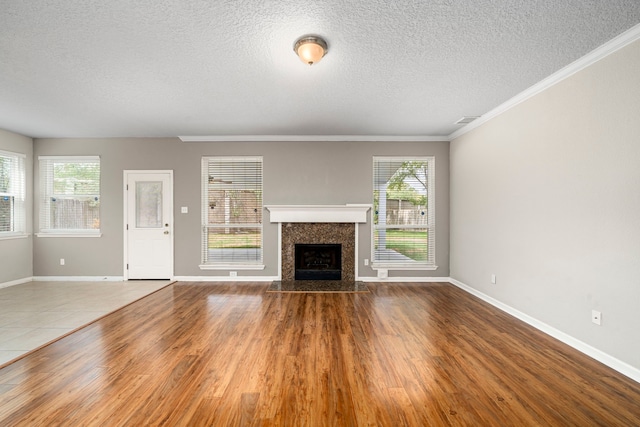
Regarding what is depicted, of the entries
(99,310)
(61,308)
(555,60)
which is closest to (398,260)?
(555,60)

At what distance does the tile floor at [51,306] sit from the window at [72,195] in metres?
1.05

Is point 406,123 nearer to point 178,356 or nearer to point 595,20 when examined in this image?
point 595,20

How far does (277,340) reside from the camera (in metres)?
2.71

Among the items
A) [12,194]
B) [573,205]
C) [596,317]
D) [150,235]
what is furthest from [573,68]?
[12,194]

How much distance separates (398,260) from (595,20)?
388 cm

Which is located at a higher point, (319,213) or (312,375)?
(319,213)

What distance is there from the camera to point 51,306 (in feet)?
12.0

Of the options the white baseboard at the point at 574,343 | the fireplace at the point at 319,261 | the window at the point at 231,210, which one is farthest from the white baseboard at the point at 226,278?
the white baseboard at the point at 574,343

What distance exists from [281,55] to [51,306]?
14.0 ft

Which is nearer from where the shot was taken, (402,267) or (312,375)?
(312,375)

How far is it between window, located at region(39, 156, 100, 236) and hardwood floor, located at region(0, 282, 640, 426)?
276 cm

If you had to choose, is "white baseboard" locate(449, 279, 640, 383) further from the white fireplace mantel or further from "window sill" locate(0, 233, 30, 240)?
"window sill" locate(0, 233, 30, 240)

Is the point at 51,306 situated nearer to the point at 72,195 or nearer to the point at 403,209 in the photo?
the point at 72,195

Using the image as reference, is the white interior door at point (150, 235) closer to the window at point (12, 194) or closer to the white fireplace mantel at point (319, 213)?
the window at point (12, 194)
